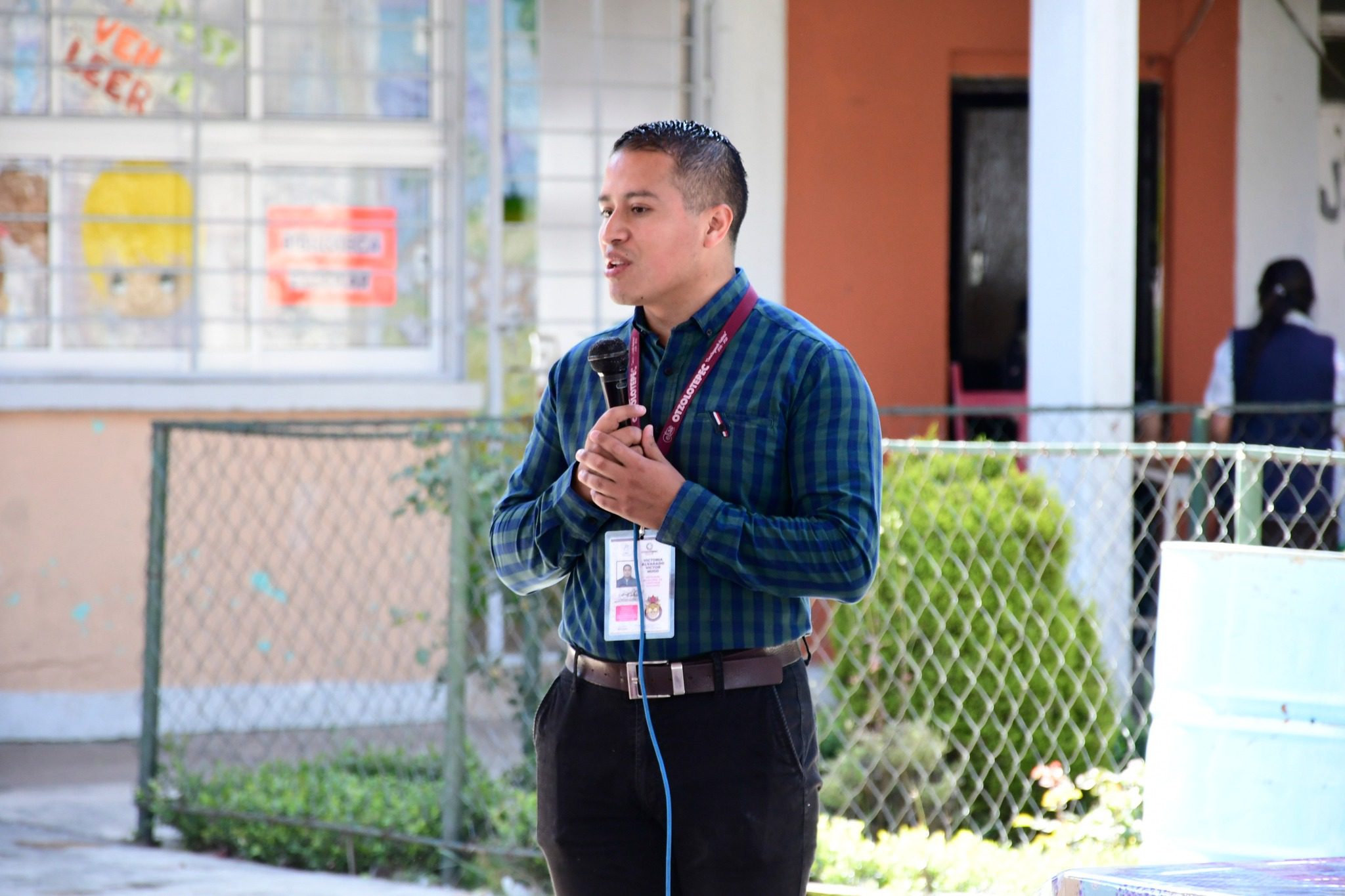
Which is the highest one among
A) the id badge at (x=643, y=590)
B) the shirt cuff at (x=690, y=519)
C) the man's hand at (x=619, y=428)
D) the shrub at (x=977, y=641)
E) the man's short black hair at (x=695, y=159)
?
the man's short black hair at (x=695, y=159)

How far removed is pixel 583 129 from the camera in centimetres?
731

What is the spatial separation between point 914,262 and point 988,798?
11.0 ft

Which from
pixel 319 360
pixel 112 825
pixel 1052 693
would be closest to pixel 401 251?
pixel 319 360

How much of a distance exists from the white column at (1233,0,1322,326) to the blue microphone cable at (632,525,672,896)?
6376 millimetres

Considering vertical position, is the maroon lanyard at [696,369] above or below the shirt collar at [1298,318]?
below

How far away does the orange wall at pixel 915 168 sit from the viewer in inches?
301

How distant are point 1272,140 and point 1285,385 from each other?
157 centimetres

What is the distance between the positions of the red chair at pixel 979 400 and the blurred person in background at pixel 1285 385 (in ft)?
3.28

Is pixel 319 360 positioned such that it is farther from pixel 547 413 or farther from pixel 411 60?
pixel 547 413

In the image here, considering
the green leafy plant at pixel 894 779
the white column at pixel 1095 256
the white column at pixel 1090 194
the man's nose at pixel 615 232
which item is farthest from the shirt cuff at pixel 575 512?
the white column at pixel 1090 194

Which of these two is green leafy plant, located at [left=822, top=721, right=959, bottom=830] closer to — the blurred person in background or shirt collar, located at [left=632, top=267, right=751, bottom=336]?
the blurred person in background

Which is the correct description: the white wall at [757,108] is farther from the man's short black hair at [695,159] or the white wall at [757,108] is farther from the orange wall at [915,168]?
the man's short black hair at [695,159]

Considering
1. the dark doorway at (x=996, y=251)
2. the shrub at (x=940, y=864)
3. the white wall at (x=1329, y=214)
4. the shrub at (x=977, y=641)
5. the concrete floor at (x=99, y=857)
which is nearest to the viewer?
the shrub at (x=940, y=864)

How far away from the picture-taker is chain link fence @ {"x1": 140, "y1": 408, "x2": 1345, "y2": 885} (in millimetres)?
5027
